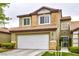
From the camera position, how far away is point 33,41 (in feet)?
8.34

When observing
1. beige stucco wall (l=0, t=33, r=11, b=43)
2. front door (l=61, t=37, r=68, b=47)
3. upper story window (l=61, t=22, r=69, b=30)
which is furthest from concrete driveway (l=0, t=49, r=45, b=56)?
upper story window (l=61, t=22, r=69, b=30)


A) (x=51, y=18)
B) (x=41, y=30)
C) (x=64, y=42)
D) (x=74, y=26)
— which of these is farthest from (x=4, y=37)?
(x=74, y=26)

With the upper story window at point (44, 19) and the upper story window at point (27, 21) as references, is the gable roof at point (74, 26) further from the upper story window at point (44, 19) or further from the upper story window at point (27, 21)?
the upper story window at point (27, 21)

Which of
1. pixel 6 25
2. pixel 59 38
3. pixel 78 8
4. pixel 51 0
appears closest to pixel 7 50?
pixel 6 25

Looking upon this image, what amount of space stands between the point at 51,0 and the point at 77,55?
3.02 feet

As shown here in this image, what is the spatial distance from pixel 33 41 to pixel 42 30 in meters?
0.25

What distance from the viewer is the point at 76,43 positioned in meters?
2.39

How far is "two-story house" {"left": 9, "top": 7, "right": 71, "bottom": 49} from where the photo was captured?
2.38 meters

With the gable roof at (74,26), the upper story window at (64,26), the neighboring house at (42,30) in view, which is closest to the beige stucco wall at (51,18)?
the neighboring house at (42,30)

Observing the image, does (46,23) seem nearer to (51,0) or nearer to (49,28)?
(49,28)

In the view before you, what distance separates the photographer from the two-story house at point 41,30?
2379 millimetres

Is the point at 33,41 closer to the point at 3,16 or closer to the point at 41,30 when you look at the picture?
the point at 41,30

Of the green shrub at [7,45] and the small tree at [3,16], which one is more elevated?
the small tree at [3,16]

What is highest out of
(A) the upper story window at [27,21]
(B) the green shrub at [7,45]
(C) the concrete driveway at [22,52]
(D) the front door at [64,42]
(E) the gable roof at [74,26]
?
(A) the upper story window at [27,21]
